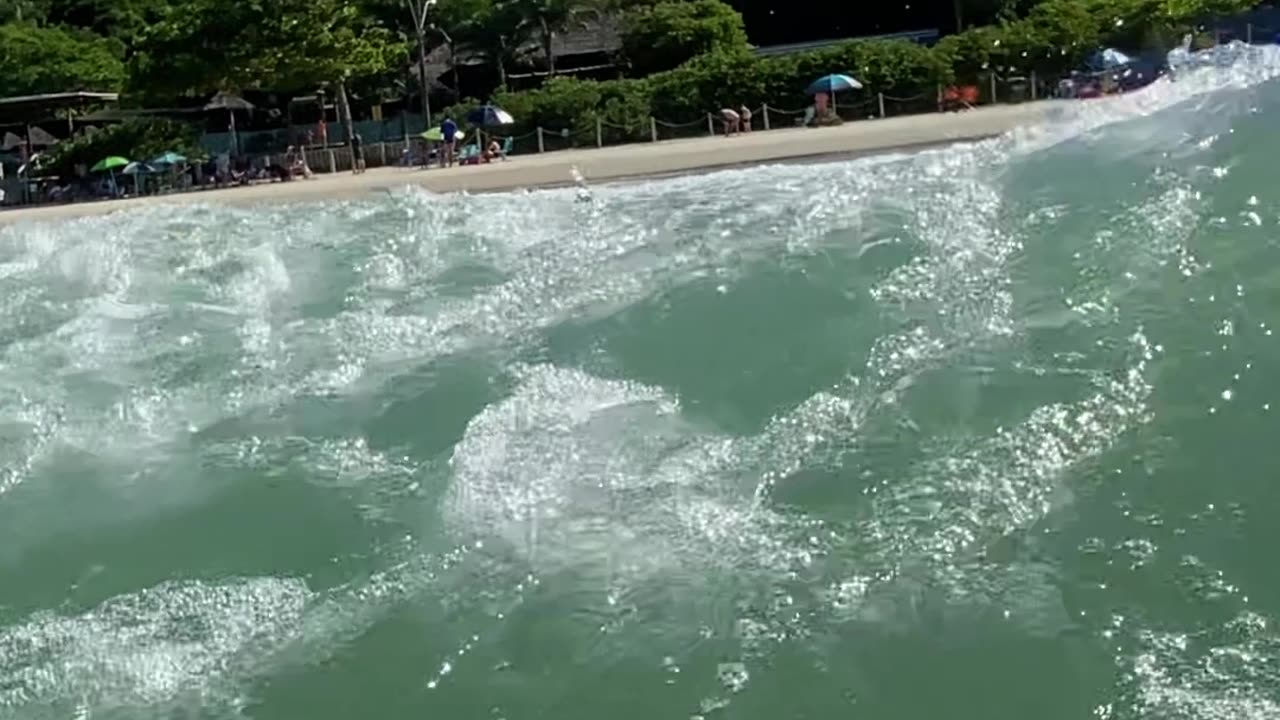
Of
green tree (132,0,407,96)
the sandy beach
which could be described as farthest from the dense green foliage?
the sandy beach

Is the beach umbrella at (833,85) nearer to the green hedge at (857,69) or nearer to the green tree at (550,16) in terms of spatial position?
the green hedge at (857,69)

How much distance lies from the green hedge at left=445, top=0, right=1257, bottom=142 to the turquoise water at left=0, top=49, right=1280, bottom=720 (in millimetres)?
33612

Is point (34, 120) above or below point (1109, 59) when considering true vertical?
above

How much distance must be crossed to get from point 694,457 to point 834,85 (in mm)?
35916

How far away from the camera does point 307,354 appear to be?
694 cm

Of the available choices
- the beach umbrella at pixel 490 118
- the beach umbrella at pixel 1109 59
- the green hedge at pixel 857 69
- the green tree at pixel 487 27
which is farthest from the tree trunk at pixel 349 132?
the beach umbrella at pixel 1109 59

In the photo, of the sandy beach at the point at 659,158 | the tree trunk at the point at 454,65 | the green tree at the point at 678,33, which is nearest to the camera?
the sandy beach at the point at 659,158

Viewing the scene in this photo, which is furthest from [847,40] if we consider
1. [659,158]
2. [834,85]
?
[659,158]

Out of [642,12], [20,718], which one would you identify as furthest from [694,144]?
[20,718]

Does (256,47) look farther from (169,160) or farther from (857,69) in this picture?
(857,69)

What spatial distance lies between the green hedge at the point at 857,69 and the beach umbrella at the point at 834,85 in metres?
1.17

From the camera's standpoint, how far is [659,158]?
2950cm

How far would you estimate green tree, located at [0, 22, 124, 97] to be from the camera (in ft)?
201

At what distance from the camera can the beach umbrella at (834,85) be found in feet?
133
